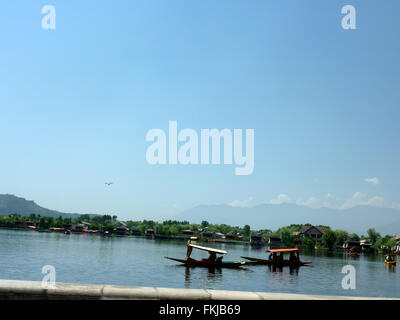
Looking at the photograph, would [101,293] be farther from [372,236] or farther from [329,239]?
[372,236]

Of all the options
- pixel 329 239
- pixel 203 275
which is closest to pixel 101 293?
pixel 203 275

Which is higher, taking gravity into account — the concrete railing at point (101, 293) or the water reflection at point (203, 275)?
the concrete railing at point (101, 293)

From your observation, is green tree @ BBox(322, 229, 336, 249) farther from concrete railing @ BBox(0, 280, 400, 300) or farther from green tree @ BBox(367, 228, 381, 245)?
concrete railing @ BBox(0, 280, 400, 300)

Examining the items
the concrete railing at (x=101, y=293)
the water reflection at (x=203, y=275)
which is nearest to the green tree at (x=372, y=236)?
the water reflection at (x=203, y=275)

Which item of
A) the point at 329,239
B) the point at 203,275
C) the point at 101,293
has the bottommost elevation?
the point at 329,239

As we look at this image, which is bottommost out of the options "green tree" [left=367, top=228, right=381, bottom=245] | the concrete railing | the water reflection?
"green tree" [left=367, top=228, right=381, bottom=245]

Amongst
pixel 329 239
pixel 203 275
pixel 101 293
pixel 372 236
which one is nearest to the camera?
pixel 101 293

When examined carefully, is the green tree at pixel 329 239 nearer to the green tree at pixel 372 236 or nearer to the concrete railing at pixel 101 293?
the green tree at pixel 372 236

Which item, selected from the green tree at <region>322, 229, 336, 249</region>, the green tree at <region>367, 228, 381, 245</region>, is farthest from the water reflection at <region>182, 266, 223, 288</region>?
the green tree at <region>367, 228, 381, 245</region>

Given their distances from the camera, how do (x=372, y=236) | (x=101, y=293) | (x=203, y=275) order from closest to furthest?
(x=101, y=293) < (x=203, y=275) < (x=372, y=236)

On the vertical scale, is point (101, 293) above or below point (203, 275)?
above

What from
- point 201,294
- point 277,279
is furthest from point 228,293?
point 277,279
